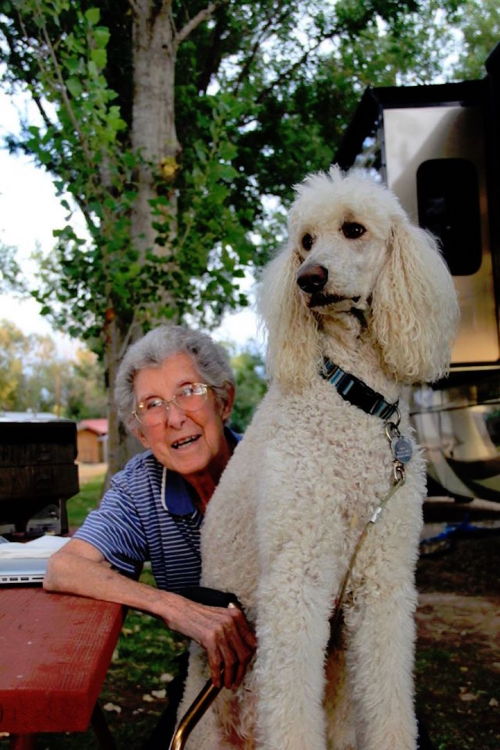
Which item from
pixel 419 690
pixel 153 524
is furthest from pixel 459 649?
pixel 153 524

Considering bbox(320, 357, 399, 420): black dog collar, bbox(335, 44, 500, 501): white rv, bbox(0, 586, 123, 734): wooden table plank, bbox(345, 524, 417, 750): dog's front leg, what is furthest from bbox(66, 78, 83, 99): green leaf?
bbox(345, 524, 417, 750): dog's front leg

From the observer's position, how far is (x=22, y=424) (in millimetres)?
3498

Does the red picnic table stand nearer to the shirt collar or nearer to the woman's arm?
the woman's arm

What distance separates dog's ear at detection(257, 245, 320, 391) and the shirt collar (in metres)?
0.46

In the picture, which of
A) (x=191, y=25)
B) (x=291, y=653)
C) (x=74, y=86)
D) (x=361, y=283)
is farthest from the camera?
(x=191, y=25)

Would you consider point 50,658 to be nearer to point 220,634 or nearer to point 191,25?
point 220,634

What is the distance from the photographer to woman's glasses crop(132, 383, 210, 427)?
6.77ft

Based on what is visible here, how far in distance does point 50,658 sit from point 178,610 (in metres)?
0.48

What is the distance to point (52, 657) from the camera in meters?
1.22

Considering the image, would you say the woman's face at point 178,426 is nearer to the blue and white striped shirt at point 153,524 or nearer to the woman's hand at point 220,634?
the blue and white striped shirt at point 153,524

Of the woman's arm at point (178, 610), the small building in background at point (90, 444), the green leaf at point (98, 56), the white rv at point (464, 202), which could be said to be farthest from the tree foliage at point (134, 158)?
the small building in background at point (90, 444)

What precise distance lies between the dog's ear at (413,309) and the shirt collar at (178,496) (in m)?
0.69

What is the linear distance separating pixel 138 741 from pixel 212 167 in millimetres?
2920

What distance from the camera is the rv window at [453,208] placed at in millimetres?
4754
